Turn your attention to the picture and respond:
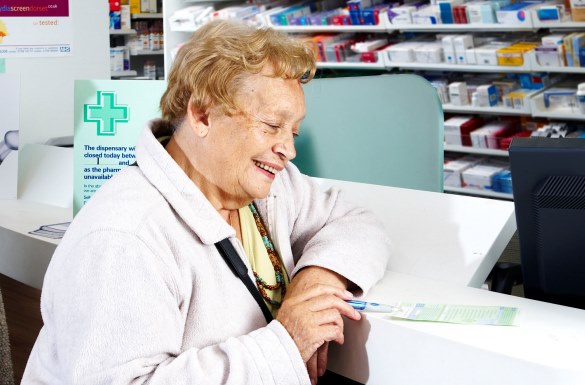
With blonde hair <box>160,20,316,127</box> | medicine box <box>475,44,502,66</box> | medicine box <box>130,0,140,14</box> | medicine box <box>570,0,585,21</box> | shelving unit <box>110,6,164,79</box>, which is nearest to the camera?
blonde hair <box>160,20,316,127</box>

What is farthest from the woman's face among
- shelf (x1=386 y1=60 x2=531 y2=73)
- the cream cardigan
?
shelf (x1=386 y1=60 x2=531 y2=73)

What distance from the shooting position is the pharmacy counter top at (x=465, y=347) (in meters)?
1.14

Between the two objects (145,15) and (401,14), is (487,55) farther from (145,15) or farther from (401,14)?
(145,15)

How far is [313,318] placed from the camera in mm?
1340

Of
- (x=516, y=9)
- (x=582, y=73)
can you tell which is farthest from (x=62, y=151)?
(x=582, y=73)

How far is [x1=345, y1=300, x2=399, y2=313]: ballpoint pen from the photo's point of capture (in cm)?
135

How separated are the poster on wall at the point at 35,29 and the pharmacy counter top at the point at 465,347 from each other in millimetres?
2408

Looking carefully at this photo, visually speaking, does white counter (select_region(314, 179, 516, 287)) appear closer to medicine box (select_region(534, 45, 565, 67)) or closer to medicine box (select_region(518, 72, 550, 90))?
medicine box (select_region(534, 45, 565, 67))

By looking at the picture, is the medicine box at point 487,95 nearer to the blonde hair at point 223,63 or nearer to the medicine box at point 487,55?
the medicine box at point 487,55

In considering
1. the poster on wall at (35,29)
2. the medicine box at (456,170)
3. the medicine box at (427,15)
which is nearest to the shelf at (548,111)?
the medicine box at (456,170)

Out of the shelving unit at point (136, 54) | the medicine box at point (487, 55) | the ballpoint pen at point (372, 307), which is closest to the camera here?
the ballpoint pen at point (372, 307)

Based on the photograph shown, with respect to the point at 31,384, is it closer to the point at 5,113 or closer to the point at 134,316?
the point at 134,316

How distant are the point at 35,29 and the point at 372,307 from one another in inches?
98.9

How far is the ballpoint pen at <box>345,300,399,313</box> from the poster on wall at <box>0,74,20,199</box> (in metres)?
2.01
